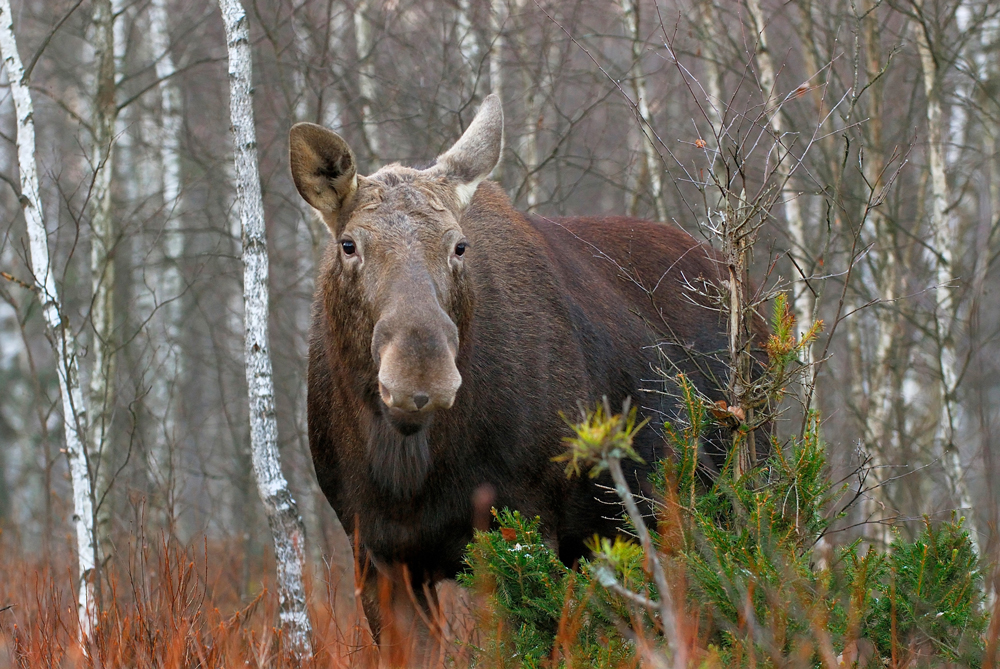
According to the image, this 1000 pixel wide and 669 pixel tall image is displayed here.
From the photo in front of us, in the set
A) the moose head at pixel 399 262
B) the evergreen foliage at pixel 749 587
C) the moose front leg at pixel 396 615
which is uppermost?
the moose head at pixel 399 262

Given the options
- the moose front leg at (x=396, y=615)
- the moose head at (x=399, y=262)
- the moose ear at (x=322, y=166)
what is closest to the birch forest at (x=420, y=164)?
the moose front leg at (x=396, y=615)

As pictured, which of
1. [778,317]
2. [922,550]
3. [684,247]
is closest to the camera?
[922,550]

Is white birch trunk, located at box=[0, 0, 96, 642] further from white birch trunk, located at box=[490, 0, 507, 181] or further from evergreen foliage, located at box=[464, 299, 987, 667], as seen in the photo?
white birch trunk, located at box=[490, 0, 507, 181]

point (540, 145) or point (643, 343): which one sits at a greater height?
point (540, 145)

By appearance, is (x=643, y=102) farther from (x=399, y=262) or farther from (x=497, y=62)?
(x=399, y=262)

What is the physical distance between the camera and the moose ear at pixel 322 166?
459 cm

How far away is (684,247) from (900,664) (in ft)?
12.2

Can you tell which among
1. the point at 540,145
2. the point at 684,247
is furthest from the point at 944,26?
the point at 540,145

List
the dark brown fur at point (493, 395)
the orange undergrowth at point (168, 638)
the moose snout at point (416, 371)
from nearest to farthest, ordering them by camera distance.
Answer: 1. the moose snout at point (416, 371)
2. the orange undergrowth at point (168, 638)
3. the dark brown fur at point (493, 395)

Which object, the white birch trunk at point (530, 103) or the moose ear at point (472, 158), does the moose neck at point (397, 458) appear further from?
the white birch trunk at point (530, 103)

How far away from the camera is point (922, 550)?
→ 11.6ft

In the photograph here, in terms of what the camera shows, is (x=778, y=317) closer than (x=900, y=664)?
No

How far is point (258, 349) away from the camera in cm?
552

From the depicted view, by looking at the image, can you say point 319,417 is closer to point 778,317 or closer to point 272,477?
point 272,477
